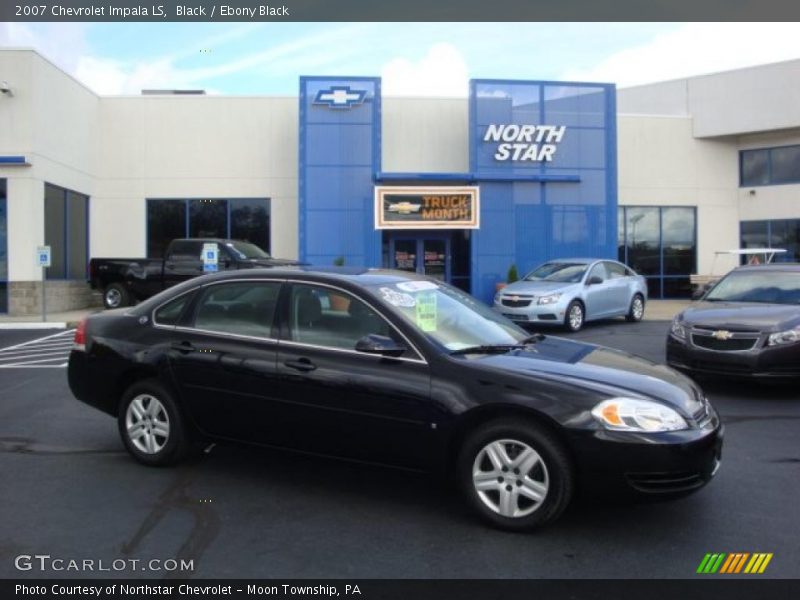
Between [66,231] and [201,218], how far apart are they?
13.0 ft

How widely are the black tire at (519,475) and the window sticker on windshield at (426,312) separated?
80cm

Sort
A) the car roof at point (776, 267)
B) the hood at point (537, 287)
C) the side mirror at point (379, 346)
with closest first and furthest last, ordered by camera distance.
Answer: the side mirror at point (379, 346) < the car roof at point (776, 267) < the hood at point (537, 287)

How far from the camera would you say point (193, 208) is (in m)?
23.0

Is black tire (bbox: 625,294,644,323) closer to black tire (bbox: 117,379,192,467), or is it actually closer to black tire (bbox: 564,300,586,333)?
black tire (bbox: 564,300,586,333)

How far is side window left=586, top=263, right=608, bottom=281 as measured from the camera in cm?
1569

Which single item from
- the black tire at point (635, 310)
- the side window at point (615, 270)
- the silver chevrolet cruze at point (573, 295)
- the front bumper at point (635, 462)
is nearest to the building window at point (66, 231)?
the silver chevrolet cruze at point (573, 295)

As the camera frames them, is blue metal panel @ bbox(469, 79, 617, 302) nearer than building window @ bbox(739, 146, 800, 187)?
Yes

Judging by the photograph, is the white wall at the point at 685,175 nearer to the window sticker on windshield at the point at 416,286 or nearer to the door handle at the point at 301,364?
the window sticker on windshield at the point at 416,286

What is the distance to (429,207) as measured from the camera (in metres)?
21.2

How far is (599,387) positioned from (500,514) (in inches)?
36.9

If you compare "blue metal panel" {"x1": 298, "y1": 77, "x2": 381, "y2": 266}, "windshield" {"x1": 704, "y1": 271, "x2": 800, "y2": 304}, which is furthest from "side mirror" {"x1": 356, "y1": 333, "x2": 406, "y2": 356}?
"blue metal panel" {"x1": 298, "y1": 77, "x2": 381, "y2": 266}

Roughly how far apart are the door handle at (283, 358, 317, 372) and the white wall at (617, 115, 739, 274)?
71.2 feet

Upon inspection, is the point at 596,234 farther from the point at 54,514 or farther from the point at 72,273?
the point at 54,514

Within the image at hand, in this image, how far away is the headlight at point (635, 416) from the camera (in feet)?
13.5
